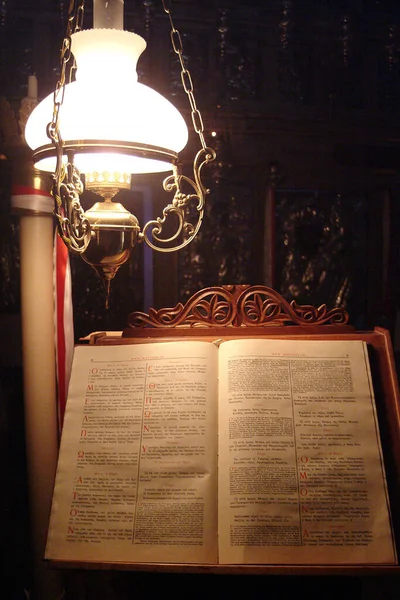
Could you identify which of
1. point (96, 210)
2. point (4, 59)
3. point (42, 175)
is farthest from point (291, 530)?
point (4, 59)

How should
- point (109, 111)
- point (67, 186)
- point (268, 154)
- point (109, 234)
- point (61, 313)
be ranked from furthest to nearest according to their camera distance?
point (268, 154)
point (61, 313)
point (109, 234)
point (67, 186)
point (109, 111)

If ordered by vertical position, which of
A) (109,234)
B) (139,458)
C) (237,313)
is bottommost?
(139,458)

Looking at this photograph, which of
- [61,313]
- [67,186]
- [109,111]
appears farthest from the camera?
[61,313]

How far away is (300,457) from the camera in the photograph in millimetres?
1755

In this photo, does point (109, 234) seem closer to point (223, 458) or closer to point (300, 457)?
point (223, 458)

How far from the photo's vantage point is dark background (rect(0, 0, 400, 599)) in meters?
3.76

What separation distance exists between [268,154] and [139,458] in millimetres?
2604

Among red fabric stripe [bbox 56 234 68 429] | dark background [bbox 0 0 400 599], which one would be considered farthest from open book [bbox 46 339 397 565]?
dark background [bbox 0 0 400 599]

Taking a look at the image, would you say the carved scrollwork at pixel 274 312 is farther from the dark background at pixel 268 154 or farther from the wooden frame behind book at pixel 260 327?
the dark background at pixel 268 154

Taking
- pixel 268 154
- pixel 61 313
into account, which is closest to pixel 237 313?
pixel 61 313

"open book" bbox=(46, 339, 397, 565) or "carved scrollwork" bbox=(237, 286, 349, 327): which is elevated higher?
"carved scrollwork" bbox=(237, 286, 349, 327)

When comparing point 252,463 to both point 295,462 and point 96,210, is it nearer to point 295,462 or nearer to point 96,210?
point 295,462

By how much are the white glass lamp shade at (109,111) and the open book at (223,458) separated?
0.62 metres

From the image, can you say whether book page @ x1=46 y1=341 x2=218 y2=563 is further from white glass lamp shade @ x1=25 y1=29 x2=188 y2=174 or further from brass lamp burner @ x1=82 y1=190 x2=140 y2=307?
white glass lamp shade @ x1=25 y1=29 x2=188 y2=174
